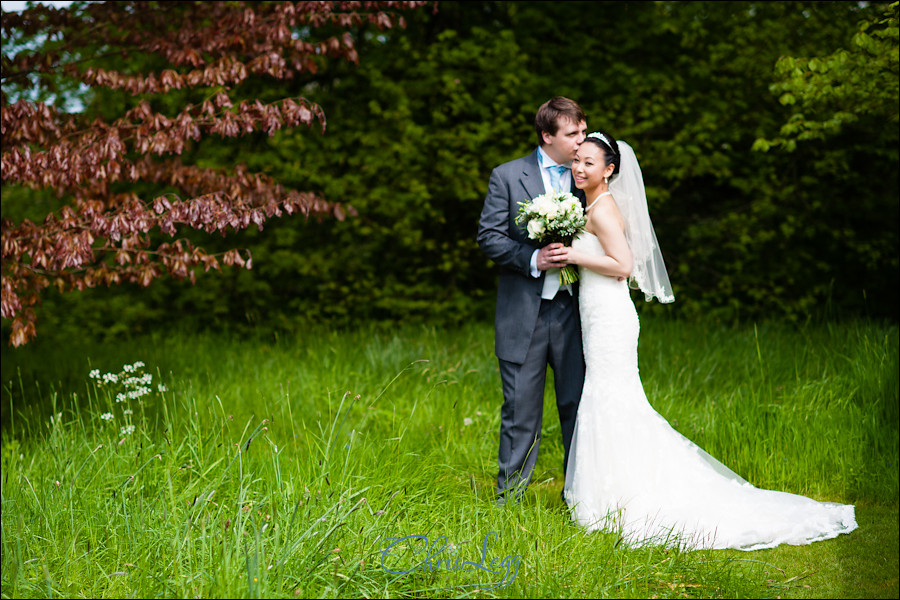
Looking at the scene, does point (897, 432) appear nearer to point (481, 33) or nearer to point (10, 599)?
point (10, 599)

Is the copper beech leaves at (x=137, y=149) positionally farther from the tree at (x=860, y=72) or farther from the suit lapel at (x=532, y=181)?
the tree at (x=860, y=72)

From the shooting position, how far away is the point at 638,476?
13.0 ft

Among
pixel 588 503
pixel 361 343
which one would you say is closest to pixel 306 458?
pixel 588 503

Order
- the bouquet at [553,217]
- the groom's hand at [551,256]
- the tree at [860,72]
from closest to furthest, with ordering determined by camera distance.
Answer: the bouquet at [553,217]
the groom's hand at [551,256]
the tree at [860,72]

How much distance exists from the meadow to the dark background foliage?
9.33ft

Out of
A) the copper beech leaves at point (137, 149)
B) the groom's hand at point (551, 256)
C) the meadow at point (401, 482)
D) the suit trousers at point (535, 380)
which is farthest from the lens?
the copper beech leaves at point (137, 149)

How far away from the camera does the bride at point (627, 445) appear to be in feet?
12.7

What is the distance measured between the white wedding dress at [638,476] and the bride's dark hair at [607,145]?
1.33ft

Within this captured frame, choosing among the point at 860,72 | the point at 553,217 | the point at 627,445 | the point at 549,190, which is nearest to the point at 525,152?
the point at 860,72

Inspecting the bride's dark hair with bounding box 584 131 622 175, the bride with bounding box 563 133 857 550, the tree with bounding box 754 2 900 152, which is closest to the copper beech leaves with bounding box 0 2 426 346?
the bride's dark hair with bounding box 584 131 622 175

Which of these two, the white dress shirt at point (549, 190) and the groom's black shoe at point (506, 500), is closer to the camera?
the groom's black shoe at point (506, 500)

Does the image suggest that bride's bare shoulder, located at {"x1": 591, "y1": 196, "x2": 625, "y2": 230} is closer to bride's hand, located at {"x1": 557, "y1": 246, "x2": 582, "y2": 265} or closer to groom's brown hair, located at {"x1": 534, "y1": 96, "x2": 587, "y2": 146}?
bride's hand, located at {"x1": 557, "y1": 246, "x2": 582, "y2": 265}

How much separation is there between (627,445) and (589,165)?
1437mm

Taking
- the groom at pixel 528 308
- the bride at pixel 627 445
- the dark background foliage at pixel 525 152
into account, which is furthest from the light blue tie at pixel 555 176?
the dark background foliage at pixel 525 152
